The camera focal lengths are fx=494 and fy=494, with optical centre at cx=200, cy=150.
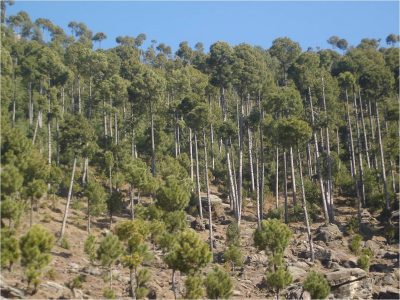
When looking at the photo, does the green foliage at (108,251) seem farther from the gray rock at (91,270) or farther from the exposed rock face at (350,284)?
the exposed rock face at (350,284)

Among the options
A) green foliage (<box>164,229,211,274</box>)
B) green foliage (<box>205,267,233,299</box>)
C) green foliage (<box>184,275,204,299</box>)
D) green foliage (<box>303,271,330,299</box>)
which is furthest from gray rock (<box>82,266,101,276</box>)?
green foliage (<box>303,271,330,299</box>)

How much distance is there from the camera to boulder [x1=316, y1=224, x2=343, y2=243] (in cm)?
4297

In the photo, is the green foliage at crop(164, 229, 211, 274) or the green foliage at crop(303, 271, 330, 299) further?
the green foliage at crop(303, 271, 330, 299)

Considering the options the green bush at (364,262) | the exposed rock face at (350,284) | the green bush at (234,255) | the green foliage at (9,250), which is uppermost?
the green foliage at (9,250)

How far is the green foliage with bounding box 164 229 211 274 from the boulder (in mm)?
18756

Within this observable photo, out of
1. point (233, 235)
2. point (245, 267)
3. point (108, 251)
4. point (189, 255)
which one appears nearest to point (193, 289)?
point (189, 255)

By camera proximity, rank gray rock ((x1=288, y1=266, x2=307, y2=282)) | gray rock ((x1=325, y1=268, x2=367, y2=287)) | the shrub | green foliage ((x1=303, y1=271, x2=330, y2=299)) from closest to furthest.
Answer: green foliage ((x1=303, y1=271, x2=330, y2=299)), gray rock ((x1=325, y1=268, x2=367, y2=287)), gray rock ((x1=288, y1=266, x2=307, y2=282)), the shrub

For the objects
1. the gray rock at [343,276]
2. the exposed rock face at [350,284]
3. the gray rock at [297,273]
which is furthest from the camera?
the gray rock at [297,273]

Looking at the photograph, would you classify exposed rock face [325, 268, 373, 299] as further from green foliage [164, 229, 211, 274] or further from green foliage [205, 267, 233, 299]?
green foliage [164, 229, 211, 274]

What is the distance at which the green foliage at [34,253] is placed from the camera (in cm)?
2388

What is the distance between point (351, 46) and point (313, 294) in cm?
10364

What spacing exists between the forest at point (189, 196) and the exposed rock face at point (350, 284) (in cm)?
8

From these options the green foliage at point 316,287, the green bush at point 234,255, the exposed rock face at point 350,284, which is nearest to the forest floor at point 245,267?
the exposed rock face at point 350,284

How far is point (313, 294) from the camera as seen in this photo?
2855 cm
